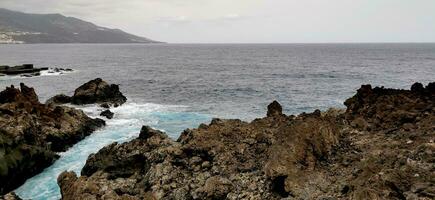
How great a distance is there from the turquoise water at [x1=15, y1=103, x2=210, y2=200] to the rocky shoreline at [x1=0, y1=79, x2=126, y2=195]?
92cm

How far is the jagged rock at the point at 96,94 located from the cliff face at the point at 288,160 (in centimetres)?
4335

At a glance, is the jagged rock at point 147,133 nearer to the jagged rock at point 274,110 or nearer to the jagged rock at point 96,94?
the jagged rock at point 274,110

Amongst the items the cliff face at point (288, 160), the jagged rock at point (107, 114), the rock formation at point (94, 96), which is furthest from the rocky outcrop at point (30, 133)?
the rock formation at point (94, 96)

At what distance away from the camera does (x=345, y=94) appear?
84812 millimetres

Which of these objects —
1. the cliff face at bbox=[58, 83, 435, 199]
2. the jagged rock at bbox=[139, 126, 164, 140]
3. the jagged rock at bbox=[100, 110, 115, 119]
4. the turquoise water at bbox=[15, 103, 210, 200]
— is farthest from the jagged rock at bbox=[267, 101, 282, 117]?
the jagged rock at bbox=[100, 110, 115, 119]

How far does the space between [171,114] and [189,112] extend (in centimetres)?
317

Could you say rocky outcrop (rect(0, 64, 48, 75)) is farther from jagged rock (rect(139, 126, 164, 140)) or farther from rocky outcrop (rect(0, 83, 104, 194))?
jagged rock (rect(139, 126, 164, 140))

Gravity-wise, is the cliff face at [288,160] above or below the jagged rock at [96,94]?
above

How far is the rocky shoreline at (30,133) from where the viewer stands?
34.7 m

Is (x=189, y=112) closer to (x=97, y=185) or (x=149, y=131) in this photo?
(x=149, y=131)

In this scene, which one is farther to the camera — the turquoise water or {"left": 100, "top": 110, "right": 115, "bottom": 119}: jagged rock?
{"left": 100, "top": 110, "right": 115, "bottom": 119}: jagged rock

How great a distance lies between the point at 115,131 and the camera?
52062mm

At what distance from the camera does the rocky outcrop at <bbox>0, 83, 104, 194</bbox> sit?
114ft

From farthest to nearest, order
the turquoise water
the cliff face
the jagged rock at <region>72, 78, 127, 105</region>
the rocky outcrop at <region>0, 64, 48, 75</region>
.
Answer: the rocky outcrop at <region>0, 64, 48, 75</region> < the jagged rock at <region>72, 78, 127, 105</region> < the turquoise water < the cliff face
